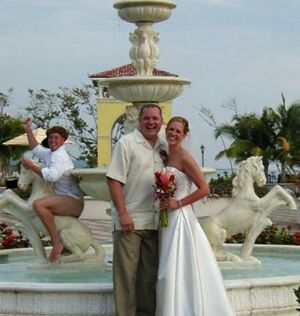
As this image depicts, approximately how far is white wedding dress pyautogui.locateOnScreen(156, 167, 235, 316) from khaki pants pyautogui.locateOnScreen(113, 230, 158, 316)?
153mm

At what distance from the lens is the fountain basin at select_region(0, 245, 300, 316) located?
25.0ft

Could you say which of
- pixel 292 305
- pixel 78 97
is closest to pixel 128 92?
pixel 292 305

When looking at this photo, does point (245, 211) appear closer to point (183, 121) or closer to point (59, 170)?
point (59, 170)

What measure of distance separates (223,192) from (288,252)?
648 inches

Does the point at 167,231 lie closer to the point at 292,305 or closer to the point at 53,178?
the point at 292,305

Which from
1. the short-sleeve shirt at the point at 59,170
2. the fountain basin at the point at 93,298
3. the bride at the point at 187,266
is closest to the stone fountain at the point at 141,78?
the short-sleeve shirt at the point at 59,170

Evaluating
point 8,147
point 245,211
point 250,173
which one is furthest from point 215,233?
point 8,147

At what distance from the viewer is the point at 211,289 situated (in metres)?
7.19

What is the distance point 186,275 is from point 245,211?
2.90 meters

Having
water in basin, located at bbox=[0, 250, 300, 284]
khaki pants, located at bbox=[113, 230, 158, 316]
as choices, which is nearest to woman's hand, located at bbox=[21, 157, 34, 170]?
water in basin, located at bbox=[0, 250, 300, 284]

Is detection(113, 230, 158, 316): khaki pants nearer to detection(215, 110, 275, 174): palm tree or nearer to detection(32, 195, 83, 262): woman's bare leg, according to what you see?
detection(32, 195, 83, 262): woman's bare leg

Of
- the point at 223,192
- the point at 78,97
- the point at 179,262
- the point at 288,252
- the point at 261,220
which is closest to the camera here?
the point at 179,262

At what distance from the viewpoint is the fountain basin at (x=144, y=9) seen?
10.1 meters

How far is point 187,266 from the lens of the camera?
7180 millimetres
